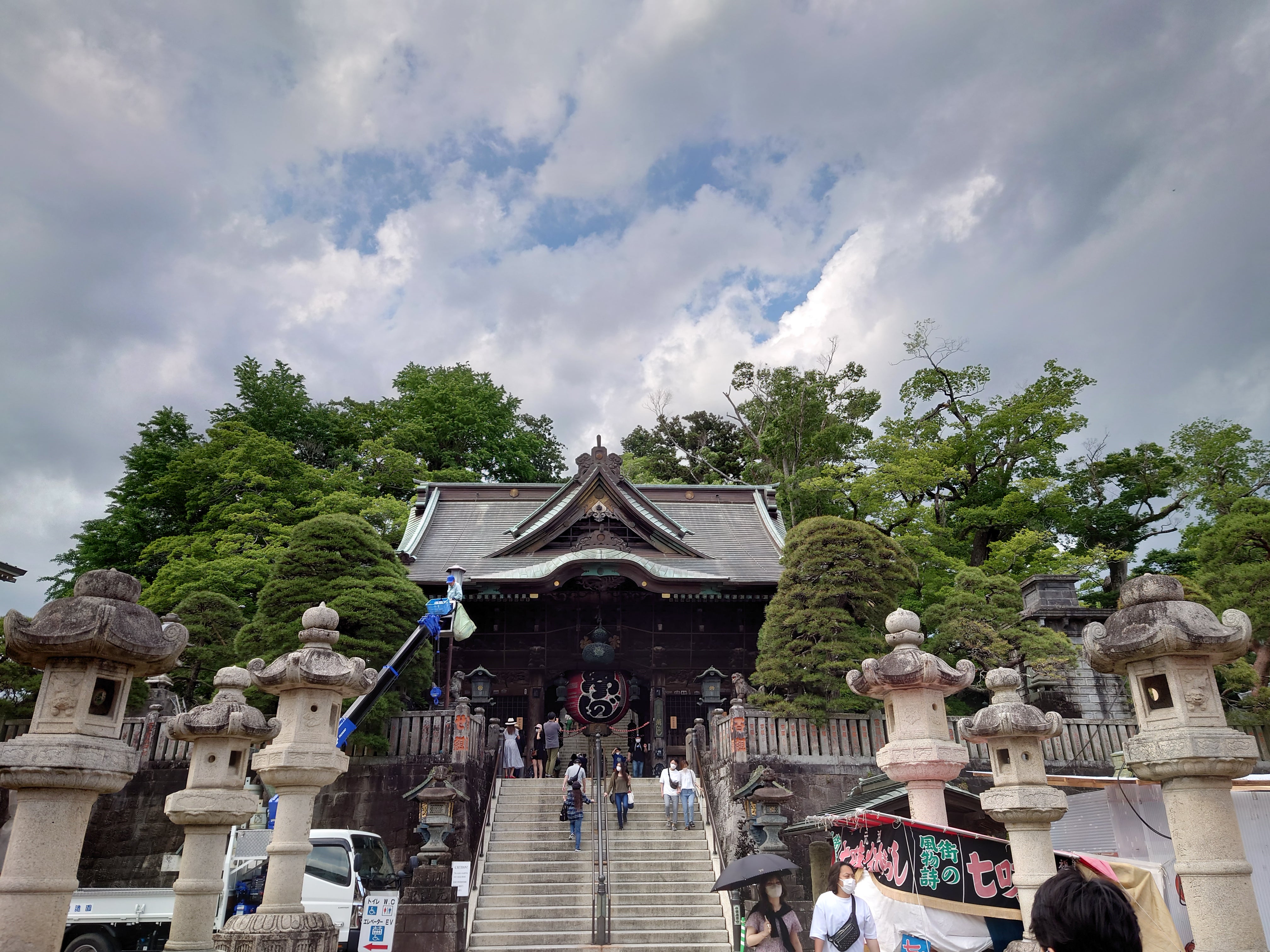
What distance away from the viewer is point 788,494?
32469 millimetres

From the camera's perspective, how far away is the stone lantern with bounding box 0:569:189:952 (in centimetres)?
540

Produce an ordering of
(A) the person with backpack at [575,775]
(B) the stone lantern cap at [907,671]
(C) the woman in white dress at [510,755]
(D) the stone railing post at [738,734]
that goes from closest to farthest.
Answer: (B) the stone lantern cap at [907,671] → (D) the stone railing post at [738,734] → (A) the person with backpack at [575,775] → (C) the woman in white dress at [510,755]

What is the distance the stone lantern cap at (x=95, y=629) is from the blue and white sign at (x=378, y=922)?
5.11m

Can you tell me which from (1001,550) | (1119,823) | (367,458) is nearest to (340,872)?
(1119,823)

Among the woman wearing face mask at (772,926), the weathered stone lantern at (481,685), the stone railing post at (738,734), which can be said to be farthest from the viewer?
the weathered stone lantern at (481,685)

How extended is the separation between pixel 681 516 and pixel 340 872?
17.6m

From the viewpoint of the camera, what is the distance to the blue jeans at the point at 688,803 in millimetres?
15539

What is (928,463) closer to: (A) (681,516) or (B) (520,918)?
(A) (681,516)

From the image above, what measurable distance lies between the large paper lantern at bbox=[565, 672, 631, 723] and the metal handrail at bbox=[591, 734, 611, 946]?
413 cm

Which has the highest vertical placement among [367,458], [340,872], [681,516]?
[367,458]

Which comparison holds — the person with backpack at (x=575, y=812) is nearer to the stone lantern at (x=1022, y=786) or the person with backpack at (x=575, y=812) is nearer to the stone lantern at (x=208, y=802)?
the stone lantern at (x=208, y=802)

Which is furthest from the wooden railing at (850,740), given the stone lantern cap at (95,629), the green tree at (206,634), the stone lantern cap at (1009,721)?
the green tree at (206,634)

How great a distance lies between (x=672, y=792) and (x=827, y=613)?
465cm

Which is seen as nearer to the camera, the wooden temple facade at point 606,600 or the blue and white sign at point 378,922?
the blue and white sign at point 378,922
